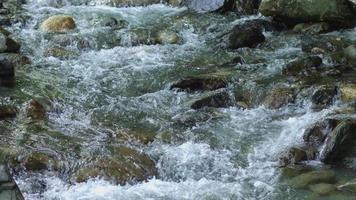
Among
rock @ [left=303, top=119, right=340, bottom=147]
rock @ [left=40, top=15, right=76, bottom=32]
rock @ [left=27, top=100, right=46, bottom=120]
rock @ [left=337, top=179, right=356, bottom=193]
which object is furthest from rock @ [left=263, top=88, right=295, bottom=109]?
rock @ [left=40, top=15, right=76, bottom=32]

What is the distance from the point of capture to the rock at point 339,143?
679cm

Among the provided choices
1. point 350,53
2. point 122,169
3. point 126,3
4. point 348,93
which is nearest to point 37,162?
point 122,169

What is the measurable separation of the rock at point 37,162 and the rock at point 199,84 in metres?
2.86

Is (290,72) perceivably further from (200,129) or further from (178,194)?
(178,194)

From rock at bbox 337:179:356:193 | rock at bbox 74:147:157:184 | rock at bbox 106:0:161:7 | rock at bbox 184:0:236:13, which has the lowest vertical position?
rock at bbox 74:147:157:184

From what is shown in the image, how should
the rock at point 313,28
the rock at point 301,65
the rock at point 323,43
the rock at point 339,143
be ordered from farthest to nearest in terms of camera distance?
the rock at point 313,28 < the rock at point 323,43 < the rock at point 301,65 < the rock at point 339,143

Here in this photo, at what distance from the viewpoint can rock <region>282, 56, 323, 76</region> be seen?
9.46m

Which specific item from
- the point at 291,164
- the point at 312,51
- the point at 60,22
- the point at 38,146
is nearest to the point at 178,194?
the point at 291,164

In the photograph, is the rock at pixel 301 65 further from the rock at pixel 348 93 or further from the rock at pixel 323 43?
the rock at pixel 348 93

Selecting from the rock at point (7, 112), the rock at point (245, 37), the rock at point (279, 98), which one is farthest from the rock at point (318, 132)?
the rock at point (7, 112)

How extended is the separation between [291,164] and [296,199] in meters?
0.73

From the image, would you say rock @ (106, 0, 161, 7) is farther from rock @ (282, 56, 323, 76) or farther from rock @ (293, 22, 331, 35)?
rock @ (282, 56, 323, 76)

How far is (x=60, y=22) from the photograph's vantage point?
1158cm

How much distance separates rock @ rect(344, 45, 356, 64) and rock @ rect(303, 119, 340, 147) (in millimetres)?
2832
